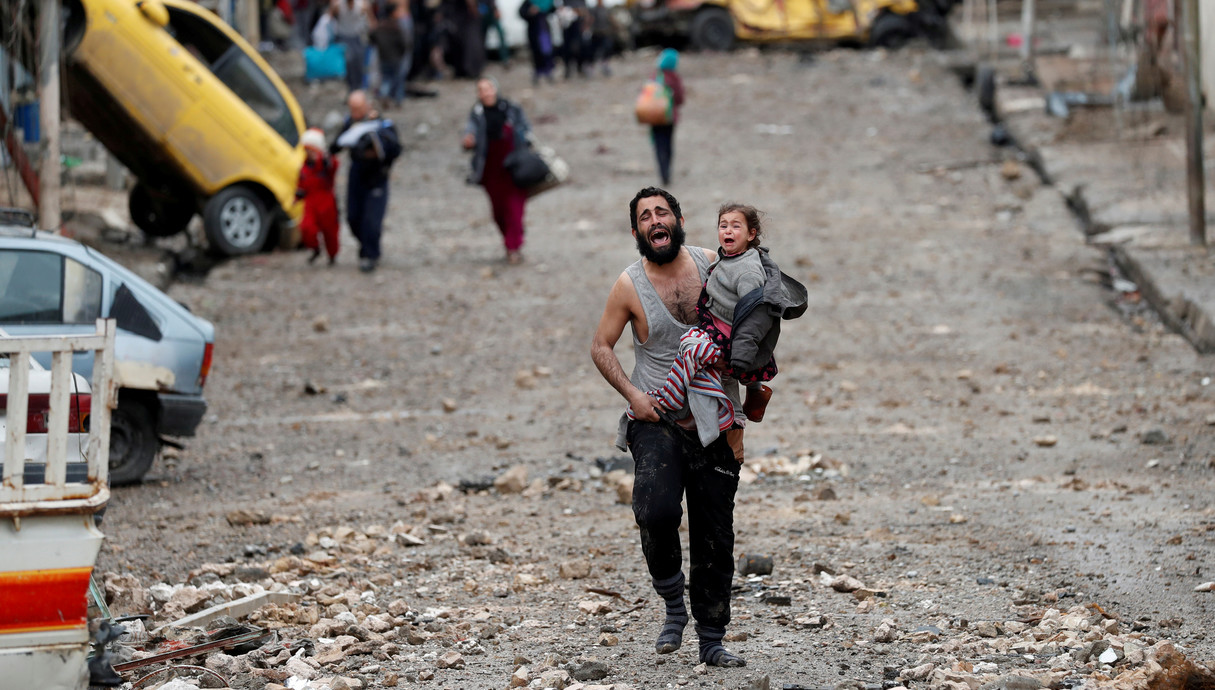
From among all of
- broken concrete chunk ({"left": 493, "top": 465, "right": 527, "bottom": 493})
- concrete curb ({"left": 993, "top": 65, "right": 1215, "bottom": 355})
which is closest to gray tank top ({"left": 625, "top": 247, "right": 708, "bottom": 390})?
broken concrete chunk ({"left": 493, "top": 465, "right": 527, "bottom": 493})

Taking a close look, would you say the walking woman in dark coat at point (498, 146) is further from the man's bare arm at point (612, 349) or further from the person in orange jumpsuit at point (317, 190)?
the man's bare arm at point (612, 349)

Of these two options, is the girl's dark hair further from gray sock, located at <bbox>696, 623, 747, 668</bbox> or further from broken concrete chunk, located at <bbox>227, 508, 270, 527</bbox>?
broken concrete chunk, located at <bbox>227, 508, 270, 527</bbox>

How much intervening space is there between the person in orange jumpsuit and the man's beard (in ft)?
30.8

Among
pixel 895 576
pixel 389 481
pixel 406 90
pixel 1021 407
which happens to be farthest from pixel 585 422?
pixel 406 90

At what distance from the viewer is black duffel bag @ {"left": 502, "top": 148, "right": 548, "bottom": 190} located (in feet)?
43.7

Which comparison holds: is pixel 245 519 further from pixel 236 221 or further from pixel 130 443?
pixel 236 221

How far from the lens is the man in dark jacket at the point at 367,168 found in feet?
44.0

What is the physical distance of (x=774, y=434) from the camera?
8898mm

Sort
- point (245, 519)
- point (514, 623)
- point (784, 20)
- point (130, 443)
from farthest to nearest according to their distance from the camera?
point (784, 20) → point (130, 443) → point (245, 519) → point (514, 623)

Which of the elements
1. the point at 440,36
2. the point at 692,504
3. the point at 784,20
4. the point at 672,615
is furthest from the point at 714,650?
the point at 784,20

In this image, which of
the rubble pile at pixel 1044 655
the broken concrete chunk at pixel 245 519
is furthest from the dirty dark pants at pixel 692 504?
the broken concrete chunk at pixel 245 519

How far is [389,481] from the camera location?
825cm

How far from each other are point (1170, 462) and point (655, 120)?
9.31 m

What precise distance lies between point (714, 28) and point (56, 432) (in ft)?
74.4
